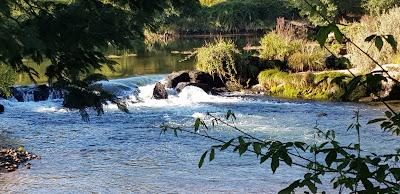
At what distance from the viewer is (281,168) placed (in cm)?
816

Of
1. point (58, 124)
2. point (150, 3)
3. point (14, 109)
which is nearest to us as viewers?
point (150, 3)

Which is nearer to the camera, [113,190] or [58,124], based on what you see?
[113,190]

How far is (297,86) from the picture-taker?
15445 millimetres

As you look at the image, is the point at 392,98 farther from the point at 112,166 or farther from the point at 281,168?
the point at 112,166

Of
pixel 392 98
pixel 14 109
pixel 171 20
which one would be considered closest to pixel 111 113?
pixel 14 109

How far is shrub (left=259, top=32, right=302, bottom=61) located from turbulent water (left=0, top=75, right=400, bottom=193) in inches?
117

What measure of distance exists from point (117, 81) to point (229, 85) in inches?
148

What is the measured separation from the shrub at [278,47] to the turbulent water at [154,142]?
2982 millimetres

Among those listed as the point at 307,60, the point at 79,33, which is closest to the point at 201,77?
the point at 307,60

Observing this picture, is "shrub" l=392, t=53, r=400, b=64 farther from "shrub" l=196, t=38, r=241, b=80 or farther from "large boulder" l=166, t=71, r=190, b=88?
"large boulder" l=166, t=71, r=190, b=88

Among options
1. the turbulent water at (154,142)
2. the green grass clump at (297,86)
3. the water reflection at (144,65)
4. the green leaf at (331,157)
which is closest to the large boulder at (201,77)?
the turbulent water at (154,142)

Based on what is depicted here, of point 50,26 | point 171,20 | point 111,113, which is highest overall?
point 171,20

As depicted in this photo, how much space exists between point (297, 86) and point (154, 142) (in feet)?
21.1

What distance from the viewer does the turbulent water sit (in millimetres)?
7648
